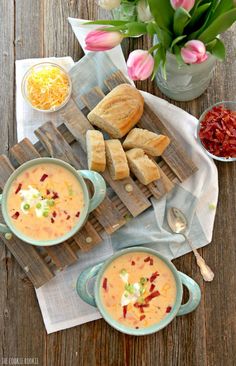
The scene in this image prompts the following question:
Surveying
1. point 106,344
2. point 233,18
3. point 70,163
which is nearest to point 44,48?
point 70,163

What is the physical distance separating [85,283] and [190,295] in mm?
331

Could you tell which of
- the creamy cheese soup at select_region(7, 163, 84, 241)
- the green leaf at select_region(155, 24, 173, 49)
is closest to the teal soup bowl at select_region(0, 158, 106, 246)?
the creamy cheese soup at select_region(7, 163, 84, 241)

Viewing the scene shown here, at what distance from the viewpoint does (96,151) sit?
179 centimetres

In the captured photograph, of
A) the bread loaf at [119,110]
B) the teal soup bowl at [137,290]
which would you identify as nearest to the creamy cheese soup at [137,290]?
the teal soup bowl at [137,290]

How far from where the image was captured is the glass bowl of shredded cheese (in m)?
1.91

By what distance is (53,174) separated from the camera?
1.78 meters

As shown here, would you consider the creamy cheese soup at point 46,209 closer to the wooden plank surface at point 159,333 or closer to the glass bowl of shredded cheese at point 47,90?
the wooden plank surface at point 159,333

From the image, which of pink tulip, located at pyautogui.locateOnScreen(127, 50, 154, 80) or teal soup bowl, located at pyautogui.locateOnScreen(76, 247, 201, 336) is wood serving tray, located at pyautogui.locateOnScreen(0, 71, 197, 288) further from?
pink tulip, located at pyautogui.locateOnScreen(127, 50, 154, 80)

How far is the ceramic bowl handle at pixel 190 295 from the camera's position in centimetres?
171

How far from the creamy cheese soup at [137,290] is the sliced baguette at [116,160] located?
0.26 m

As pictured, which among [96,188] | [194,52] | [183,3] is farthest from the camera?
[96,188]

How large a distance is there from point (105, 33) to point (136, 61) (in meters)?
0.11

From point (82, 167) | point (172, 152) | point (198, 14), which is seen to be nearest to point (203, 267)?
Result: point (172, 152)

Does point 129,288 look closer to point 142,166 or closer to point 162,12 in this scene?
point 142,166
